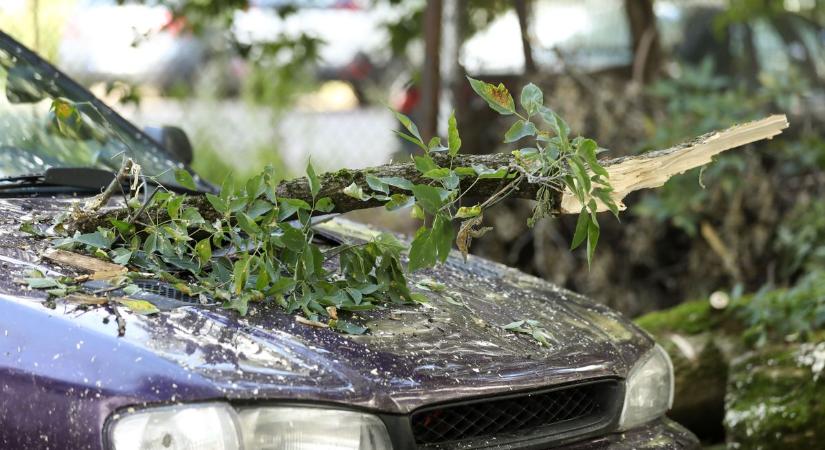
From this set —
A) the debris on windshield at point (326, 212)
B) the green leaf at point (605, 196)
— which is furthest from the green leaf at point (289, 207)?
the green leaf at point (605, 196)

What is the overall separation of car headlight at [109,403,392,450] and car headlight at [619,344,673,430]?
823 mm

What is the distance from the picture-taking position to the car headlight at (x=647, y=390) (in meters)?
2.85

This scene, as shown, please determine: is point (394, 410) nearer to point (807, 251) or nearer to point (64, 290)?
point (64, 290)

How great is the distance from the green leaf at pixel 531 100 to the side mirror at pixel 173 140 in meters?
1.62

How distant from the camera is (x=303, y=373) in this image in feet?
7.30

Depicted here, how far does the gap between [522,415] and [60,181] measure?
140 centimetres

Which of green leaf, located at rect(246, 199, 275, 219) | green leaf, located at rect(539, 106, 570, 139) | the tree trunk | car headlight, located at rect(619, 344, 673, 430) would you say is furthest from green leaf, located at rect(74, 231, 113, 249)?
the tree trunk

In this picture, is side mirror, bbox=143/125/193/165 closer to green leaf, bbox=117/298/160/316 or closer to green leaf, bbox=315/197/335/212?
green leaf, bbox=315/197/335/212

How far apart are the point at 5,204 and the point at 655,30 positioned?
4.99 metres

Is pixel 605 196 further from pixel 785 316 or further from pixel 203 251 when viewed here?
pixel 785 316

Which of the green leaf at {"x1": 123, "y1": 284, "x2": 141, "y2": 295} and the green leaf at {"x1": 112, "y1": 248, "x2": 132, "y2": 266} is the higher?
the green leaf at {"x1": 112, "y1": 248, "x2": 132, "y2": 266}

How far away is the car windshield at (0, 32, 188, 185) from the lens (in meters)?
3.31

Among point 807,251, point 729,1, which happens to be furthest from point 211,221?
point 729,1

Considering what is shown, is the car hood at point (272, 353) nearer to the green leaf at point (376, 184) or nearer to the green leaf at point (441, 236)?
the green leaf at point (441, 236)
